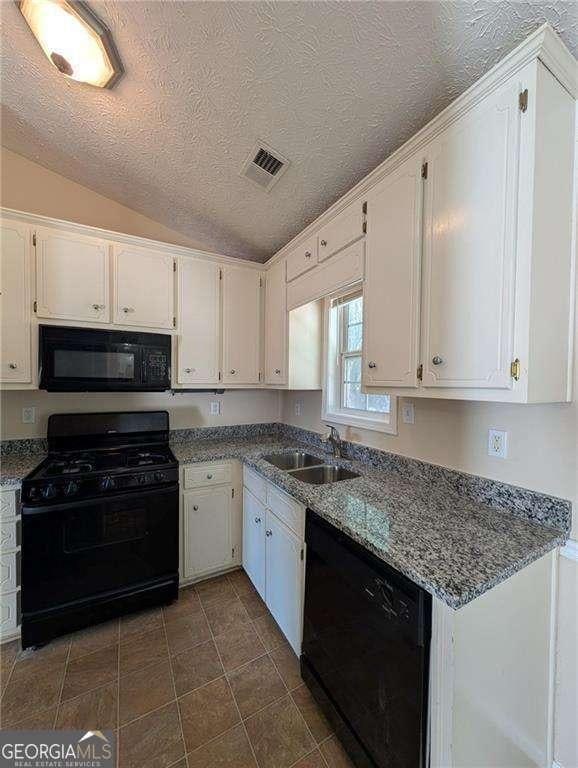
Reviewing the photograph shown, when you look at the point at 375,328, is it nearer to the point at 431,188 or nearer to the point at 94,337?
the point at 431,188

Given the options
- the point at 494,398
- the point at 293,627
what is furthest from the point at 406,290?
the point at 293,627

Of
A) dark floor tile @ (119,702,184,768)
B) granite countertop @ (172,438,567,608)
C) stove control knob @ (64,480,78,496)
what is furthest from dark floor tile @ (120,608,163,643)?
granite countertop @ (172,438,567,608)

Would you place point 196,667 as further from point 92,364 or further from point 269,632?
point 92,364

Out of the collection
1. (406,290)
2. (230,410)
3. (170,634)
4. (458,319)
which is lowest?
(170,634)

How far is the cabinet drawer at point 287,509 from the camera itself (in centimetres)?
149

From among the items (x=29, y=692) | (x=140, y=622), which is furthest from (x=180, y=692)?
(x=29, y=692)

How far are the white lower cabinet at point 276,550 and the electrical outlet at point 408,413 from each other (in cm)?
75

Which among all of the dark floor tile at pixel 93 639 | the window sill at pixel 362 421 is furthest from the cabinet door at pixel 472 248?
the dark floor tile at pixel 93 639

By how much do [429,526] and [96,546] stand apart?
181 centimetres

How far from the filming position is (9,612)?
165 centimetres

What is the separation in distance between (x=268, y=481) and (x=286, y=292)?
4.47ft

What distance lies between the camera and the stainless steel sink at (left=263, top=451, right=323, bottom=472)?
89.7 inches

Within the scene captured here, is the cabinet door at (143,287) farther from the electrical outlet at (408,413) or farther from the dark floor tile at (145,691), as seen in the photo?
the dark floor tile at (145,691)

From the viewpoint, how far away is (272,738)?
1.25m
